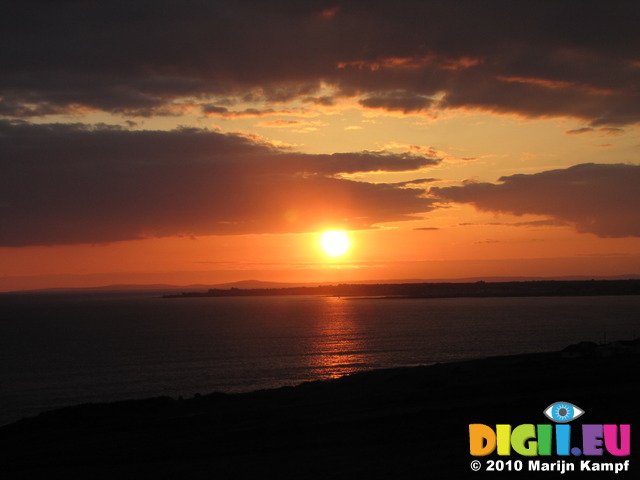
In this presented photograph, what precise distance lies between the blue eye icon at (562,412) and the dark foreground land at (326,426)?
1.24ft

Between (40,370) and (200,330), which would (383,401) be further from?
(200,330)

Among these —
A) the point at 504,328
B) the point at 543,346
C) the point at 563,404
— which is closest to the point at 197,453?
the point at 563,404

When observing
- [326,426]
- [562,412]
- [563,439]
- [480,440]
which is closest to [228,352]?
[326,426]

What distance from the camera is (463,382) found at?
32.4 m

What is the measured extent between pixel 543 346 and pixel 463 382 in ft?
161

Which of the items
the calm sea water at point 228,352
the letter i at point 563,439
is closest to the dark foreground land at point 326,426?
the letter i at point 563,439

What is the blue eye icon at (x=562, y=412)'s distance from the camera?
2211cm

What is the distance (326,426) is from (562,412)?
347 inches

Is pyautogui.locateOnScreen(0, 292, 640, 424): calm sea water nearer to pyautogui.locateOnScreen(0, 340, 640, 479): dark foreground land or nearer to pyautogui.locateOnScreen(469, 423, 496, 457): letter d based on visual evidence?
pyautogui.locateOnScreen(0, 340, 640, 479): dark foreground land

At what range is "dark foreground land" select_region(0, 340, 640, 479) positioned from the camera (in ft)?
60.3

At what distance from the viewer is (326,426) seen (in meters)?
23.9

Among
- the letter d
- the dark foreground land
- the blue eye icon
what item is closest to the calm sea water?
the dark foreground land

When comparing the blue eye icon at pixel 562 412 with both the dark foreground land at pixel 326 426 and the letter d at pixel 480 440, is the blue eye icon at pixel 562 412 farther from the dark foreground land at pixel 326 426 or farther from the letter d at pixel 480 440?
the letter d at pixel 480 440

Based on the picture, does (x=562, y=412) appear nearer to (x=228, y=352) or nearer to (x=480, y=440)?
(x=480, y=440)
